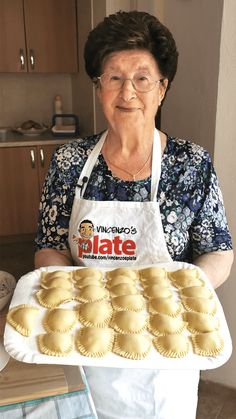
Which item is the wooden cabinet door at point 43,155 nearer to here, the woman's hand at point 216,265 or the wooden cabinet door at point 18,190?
the wooden cabinet door at point 18,190

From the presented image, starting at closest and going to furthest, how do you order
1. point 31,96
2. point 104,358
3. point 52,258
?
point 104,358, point 52,258, point 31,96

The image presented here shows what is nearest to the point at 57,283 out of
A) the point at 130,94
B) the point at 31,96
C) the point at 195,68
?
the point at 130,94

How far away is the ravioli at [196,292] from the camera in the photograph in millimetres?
865

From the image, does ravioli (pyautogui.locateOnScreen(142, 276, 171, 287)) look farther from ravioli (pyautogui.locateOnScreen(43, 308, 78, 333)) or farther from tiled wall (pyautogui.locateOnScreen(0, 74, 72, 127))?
tiled wall (pyautogui.locateOnScreen(0, 74, 72, 127))

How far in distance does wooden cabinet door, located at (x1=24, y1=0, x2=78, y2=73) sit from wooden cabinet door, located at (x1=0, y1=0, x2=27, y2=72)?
43 mm

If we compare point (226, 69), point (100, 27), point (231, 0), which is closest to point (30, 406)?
point (100, 27)

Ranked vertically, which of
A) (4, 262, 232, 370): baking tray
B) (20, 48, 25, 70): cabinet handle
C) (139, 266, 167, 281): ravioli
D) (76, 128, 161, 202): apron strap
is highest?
(20, 48, 25, 70): cabinet handle

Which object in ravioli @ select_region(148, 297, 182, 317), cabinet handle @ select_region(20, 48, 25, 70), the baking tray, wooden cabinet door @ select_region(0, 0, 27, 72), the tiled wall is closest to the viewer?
the baking tray

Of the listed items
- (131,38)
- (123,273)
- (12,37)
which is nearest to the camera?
(123,273)

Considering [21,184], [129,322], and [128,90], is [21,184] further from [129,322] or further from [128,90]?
[129,322]

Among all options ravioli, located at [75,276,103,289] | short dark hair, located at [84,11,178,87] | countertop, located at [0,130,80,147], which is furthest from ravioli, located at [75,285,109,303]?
countertop, located at [0,130,80,147]

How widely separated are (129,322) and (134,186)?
45 cm

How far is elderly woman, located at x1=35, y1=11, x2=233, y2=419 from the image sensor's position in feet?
3.42

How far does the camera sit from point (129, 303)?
835 millimetres
